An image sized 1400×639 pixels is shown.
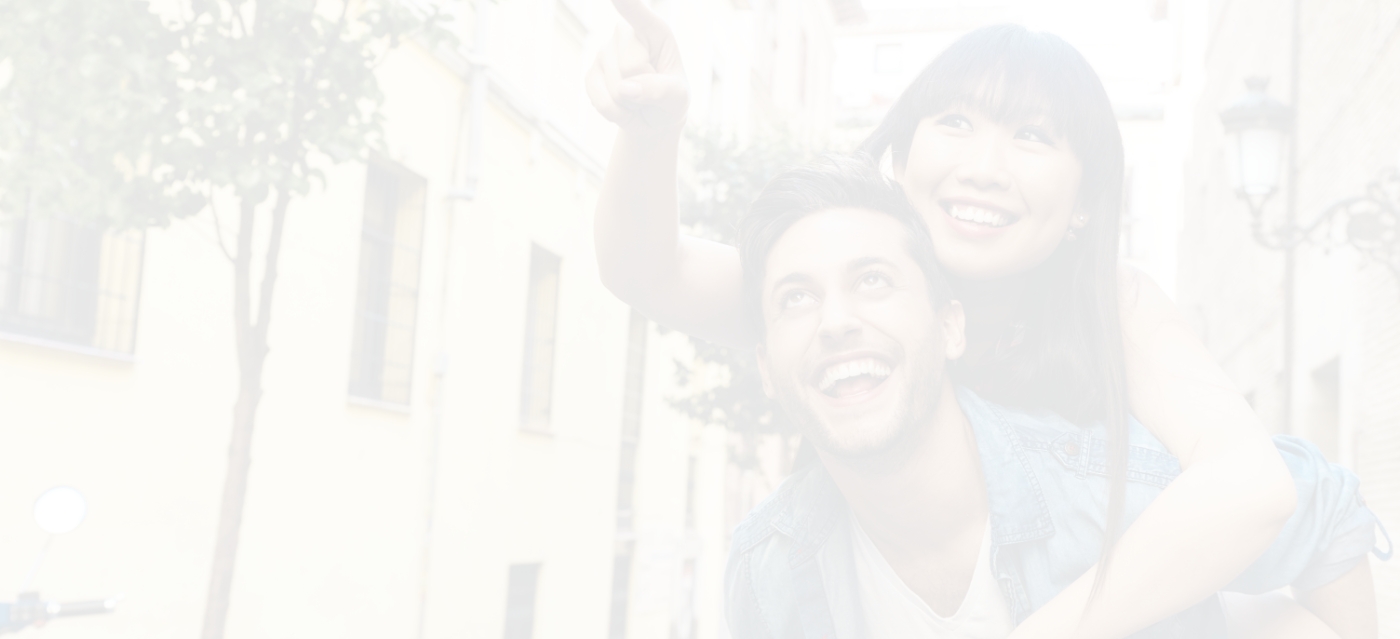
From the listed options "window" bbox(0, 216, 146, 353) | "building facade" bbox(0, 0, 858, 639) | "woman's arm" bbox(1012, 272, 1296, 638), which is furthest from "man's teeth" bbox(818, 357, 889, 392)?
"window" bbox(0, 216, 146, 353)

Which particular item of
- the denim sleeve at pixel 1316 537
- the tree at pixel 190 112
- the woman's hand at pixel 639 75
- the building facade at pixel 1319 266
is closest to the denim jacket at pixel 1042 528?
the denim sleeve at pixel 1316 537

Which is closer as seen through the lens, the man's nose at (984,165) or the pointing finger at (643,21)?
the pointing finger at (643,21)

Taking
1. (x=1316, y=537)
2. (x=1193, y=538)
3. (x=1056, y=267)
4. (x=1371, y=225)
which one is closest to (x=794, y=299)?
(x=1056, y=267)

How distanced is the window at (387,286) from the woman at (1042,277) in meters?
8.53

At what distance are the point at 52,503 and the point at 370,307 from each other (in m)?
6.27

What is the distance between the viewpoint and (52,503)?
408 cm

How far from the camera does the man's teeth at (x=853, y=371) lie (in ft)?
5.17

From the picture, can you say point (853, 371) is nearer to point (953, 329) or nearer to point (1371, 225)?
point (953, 329)

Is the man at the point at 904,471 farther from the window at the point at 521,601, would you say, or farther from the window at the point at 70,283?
the window at the point at 521,601

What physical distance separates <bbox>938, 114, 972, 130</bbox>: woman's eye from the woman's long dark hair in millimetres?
14

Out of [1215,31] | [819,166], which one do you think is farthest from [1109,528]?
[1215,31]

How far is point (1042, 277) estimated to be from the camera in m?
1.76

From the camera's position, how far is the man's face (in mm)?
1579

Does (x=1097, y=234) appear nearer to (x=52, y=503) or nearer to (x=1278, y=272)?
(x=52, y=503)
